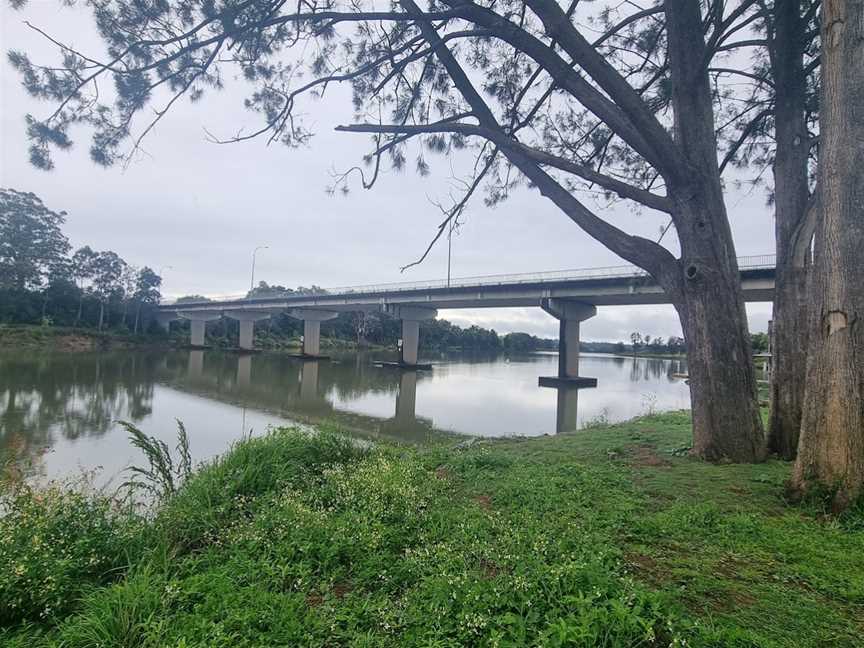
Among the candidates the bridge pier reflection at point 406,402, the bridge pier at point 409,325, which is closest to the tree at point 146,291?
the bridge pier at point 409,325

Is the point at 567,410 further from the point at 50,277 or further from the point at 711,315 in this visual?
the point at 50,277

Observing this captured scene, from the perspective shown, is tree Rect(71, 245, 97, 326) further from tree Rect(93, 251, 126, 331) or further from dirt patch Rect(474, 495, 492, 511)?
dirt patch Rect(474, 495, 492, 511)

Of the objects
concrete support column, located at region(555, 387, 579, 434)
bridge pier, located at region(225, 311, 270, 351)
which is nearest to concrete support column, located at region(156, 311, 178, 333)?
bridge pier, located at region(225, 311, 270, 351)

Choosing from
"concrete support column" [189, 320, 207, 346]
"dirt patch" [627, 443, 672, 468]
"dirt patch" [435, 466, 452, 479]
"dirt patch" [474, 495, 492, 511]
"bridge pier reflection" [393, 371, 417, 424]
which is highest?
"concrete support column" [189, 320, 207, 346]

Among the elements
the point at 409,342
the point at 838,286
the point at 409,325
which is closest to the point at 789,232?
the point at 838,286

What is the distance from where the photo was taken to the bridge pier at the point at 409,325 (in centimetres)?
3098

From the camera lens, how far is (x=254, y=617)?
1851mm

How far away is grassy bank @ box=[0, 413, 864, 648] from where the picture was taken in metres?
1.75

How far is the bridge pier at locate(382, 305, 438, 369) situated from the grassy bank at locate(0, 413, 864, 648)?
89.9 feet

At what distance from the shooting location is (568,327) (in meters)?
24.6

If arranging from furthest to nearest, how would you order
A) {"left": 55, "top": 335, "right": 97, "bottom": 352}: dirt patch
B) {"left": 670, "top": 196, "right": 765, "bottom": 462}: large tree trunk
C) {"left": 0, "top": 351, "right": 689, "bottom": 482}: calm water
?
1. {"left": 55, "top": 335, "right": 97, "bottom": 352}: dirt patch
2. {"left": 0, "top": 351, "right": 689, "bottom": 482}: calm water
3. {"left": 670, "top": 196, "right": 765, "bottom": 462}: large tree trunk

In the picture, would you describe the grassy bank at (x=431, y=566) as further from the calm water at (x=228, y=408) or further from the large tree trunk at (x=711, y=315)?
the calm water at (x=228, y=408)

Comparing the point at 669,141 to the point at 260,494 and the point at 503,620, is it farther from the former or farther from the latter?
the point at 260,494

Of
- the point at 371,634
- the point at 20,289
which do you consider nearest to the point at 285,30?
the point at 371,634
